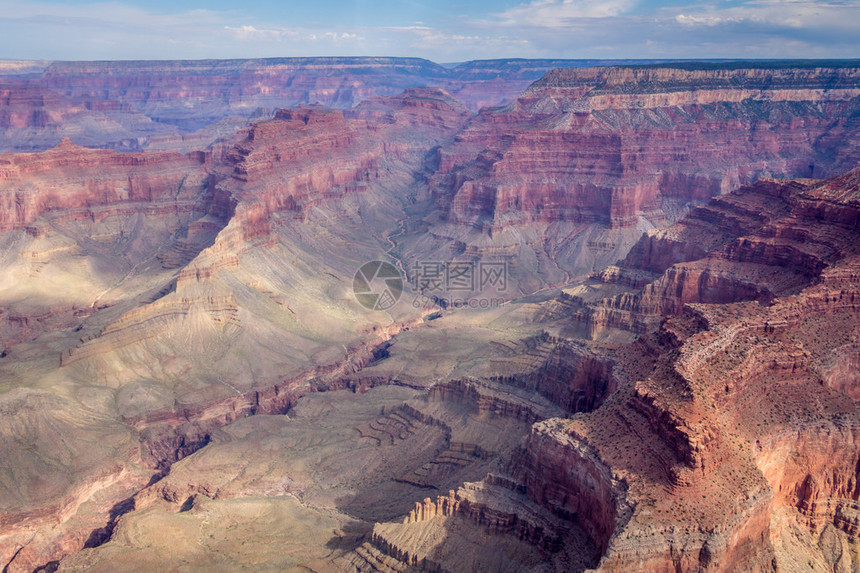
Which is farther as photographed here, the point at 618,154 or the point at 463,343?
the point at 618,154

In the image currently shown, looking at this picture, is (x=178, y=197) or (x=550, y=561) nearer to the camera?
(x=550, y=561)

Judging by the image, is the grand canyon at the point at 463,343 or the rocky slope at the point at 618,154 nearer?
the grand canyon at the point at 463,343

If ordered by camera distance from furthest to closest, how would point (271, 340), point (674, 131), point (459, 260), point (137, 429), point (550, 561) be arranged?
point (674, 131) → point (459, 260) → point (271, 340) → point (137, 429) → point (550, 561)

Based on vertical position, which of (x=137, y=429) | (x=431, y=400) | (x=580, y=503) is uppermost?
(x=580, y=503)

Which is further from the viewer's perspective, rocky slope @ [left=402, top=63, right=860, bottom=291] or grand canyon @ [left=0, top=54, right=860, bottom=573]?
rocky slope @ [left=402, top=63, right=860, bottom=291]

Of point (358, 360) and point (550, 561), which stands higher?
point (550, 561)

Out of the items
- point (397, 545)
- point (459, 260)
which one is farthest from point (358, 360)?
point (397, 545)

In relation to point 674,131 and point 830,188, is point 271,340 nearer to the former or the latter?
point 830,188

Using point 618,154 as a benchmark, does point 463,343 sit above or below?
below
